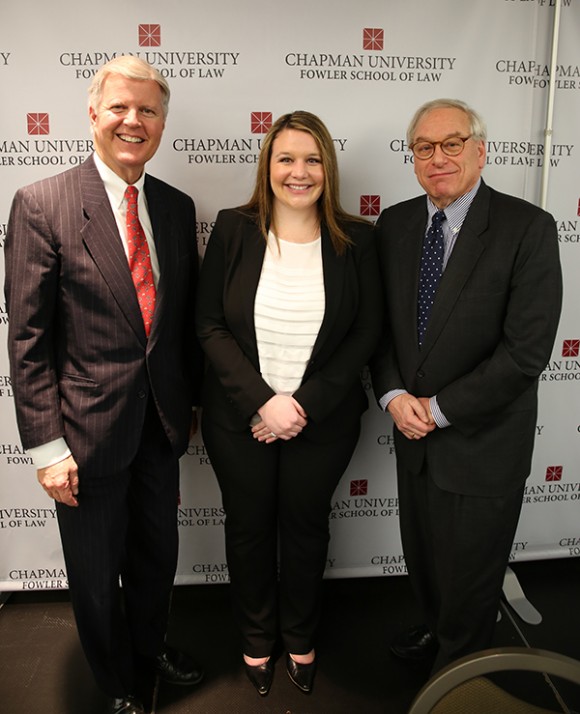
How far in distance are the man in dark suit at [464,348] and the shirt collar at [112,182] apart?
0.85 meters

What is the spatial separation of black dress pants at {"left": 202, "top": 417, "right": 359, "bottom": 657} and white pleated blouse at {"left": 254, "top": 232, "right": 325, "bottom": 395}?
227mm

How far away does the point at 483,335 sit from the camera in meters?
1.72

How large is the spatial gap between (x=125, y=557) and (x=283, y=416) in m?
0.78

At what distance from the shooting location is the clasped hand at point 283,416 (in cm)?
179

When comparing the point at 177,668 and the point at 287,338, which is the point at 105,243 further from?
the point at 177,668

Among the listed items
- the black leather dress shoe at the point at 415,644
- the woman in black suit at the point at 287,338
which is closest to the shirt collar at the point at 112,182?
the woman in black suit at the point at 287,338

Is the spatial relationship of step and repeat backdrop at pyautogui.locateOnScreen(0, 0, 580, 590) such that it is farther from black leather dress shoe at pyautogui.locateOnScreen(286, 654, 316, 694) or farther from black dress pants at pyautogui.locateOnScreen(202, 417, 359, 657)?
black leather dress shoe at pyautogui.locateOnScreen(286, 654, 316, 694)

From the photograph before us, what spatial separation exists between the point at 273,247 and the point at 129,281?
48 cm

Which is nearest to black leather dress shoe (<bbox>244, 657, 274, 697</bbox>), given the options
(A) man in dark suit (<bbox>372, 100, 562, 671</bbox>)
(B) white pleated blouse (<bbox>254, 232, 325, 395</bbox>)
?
(A) man in dark suit (<bbox>372, 100, 562, 671</bbox>)

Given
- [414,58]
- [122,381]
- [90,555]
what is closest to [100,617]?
[90,555]

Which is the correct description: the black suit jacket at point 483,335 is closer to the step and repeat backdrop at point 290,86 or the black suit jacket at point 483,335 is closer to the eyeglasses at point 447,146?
the eyeglasses at point 447,146

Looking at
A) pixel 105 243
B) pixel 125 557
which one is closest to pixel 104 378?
pixel 105 243

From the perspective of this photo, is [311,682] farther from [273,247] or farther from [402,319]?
[273,247]

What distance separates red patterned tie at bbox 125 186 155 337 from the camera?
5.61 ft
